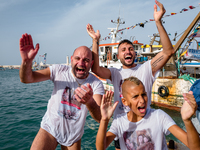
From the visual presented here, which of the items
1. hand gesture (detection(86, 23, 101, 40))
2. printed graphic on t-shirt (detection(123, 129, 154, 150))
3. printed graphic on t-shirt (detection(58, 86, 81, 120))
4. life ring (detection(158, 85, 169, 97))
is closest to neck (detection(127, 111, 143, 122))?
printed graphic on t-shirt (detection(123, 129, 154, 150))

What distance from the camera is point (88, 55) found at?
2096mm

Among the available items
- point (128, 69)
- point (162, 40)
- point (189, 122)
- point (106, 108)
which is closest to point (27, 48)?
point (106, 108)

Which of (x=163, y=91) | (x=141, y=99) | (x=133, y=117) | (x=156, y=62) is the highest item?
(x=156, y=62)

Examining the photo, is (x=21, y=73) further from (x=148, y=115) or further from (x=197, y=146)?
(x=197, y=146)

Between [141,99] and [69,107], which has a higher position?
[141,99]

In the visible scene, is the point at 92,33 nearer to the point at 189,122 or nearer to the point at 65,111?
the point at 65,111

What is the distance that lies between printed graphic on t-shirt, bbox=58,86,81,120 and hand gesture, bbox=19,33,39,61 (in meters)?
0.70

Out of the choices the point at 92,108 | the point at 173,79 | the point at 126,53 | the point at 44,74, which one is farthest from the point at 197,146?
the point at 173,79

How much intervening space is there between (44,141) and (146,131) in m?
1.43

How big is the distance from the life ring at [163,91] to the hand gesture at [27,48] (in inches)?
356

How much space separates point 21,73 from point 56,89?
568 millimetres

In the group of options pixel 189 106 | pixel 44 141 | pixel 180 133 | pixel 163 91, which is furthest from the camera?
pixel 163 91

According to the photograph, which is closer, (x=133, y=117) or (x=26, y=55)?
(x=133, y=117)

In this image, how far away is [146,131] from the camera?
5.16ft
